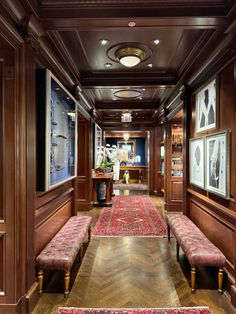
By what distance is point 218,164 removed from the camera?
2791mm

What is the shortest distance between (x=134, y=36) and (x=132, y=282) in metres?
3.09

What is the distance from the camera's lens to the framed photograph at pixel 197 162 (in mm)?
3342

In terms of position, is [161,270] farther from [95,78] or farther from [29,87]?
[95,78]

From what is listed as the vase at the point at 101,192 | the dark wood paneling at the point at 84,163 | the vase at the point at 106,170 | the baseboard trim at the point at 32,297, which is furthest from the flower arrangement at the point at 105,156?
the baseboard trim at the point at 32,297

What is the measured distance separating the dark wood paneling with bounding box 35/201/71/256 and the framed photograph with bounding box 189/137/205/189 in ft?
7.13

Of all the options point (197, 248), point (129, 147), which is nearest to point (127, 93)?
point (197, 248)

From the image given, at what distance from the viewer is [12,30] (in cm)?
192

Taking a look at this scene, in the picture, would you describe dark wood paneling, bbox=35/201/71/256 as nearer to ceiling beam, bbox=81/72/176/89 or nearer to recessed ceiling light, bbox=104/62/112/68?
ceiling beam, bbox=81/72/176/89

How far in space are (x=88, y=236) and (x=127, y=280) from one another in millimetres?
1454

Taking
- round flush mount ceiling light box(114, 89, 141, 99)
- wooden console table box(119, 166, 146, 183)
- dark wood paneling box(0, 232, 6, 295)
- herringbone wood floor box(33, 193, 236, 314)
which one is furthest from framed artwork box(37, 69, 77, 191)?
wooden console table box(119, 166, 146, 183)

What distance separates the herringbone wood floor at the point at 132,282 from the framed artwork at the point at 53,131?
1.20 meters

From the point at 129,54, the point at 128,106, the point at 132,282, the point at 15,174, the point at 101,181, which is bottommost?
the point at 132,282

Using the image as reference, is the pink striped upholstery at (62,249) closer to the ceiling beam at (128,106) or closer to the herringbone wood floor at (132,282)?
Answer: the herringbone wood floor at (132,282)

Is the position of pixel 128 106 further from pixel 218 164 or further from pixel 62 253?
pixel 62 253
